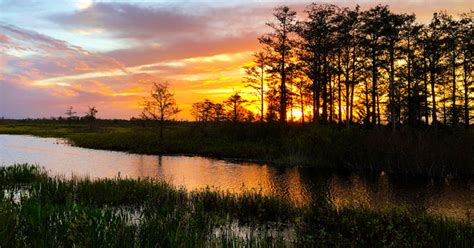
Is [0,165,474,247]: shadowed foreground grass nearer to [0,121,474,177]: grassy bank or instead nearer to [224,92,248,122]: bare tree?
[0,121,474,177]: grassy bank

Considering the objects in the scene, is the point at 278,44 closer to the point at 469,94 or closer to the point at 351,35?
the point at 351,35

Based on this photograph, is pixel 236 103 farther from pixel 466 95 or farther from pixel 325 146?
pixel 466 95

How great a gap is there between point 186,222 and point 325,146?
25.7 meters

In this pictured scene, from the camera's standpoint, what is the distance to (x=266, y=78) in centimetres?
5156

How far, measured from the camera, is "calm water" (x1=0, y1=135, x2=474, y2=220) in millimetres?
18047

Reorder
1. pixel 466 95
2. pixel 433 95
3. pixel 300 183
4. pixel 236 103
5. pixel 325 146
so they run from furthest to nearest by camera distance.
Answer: pixel 236 103, pixel 466 95, pixel 433 95, pixel 325 146, pixel 300 183

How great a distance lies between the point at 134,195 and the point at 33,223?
6.57m

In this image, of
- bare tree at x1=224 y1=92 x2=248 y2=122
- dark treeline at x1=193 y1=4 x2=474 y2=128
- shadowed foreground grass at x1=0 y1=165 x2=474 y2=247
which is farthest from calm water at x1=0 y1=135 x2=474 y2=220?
bare tree at x1=224 y1=92 x2=248 y2=122

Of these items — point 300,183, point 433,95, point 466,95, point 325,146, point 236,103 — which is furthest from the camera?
point 236,103

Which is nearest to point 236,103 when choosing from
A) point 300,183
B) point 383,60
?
point 383,60

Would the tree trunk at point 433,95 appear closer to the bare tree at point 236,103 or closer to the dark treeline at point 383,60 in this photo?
the dark treeline at point 383,60

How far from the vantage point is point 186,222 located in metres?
9.98

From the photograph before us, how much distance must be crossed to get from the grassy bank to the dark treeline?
18.7 feet

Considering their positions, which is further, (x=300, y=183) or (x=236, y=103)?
(x=236, y=103)
